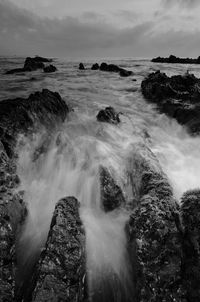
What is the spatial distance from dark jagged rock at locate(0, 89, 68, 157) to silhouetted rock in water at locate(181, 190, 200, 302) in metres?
6.42

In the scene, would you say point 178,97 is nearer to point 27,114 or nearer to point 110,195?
point 27,114

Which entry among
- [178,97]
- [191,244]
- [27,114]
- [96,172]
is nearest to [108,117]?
[27,114]

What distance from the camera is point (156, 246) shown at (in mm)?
5398

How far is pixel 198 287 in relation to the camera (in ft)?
15.5

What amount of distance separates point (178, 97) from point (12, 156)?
13.6m

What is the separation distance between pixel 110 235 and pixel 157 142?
7.65 meters

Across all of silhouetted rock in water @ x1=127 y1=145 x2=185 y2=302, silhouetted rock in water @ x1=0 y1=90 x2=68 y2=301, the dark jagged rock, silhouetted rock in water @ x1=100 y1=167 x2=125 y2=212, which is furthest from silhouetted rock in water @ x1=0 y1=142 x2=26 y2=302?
silhouetted rock in water @ x1=127 y1=145 x2=185 y2=302

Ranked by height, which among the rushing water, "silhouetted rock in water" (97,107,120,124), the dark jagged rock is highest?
the dark jagged rock

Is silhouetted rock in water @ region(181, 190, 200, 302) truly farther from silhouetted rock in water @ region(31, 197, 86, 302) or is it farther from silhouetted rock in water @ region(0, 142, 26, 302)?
silhouetted rock in water @ region(0, 142, 26, 302)

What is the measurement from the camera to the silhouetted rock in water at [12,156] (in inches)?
202

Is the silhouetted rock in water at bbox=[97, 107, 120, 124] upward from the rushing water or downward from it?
upward

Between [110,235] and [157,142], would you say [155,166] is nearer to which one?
[110,235]

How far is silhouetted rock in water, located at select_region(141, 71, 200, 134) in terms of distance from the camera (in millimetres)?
15157

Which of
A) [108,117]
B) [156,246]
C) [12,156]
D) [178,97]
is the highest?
[178,97]
